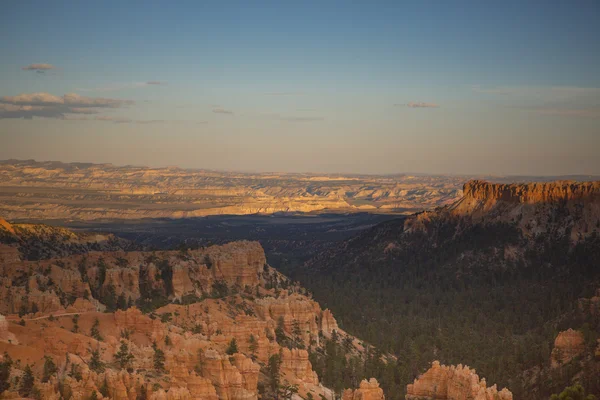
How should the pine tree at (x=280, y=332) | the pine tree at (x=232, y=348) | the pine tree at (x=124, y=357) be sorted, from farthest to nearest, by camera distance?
the pine tree at (x=280, y=332) → the pine tree at (x=232, y=348) → the pine tree at (x=124, y=357)

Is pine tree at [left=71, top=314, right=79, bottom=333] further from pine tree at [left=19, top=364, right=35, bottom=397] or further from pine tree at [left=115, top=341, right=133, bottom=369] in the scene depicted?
pine tree at [left=19, top=364, right=35, bottom=397]

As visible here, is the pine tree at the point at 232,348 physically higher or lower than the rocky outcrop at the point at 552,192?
lower

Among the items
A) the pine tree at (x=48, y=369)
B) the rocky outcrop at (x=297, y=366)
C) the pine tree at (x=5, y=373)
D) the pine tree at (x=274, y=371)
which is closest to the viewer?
the pine tree at (x=5, y=373)

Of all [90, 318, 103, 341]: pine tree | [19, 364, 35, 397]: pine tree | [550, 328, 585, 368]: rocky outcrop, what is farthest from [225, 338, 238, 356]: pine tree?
[550, 328, 585, 368]: rocky outcrop

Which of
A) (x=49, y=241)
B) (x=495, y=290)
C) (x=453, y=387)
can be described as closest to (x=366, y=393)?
(x=453, y=387)

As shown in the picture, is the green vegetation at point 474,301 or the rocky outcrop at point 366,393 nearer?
the rocky outcrop at point 366,393

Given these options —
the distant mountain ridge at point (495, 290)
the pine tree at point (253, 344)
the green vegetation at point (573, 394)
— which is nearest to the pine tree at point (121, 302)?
the pine tree at point (253, 344)

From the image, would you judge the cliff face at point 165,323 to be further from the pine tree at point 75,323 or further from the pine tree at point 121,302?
the pine tree at point 121,302
